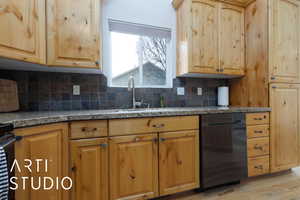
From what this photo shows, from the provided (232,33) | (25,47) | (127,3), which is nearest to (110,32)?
(127,3)

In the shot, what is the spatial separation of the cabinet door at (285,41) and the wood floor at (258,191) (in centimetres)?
129

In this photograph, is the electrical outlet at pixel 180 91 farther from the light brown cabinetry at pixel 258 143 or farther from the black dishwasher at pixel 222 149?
the light brown cabinetry at pixel 258 143

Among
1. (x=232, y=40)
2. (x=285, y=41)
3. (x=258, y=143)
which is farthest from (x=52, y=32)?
(x=285, y=41)

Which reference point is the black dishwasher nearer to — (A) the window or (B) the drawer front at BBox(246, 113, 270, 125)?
(B) the drawer front at BBox(246, 113, 270, 125)

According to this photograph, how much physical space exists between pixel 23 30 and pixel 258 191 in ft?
9.02

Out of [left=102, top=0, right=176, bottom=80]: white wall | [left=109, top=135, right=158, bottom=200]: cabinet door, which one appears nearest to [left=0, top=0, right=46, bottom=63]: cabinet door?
[left=102, top=0, right=176, bottom=80]: white wall

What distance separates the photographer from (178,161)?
60.4 inches

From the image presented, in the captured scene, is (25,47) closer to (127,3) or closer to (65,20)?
(65,20)

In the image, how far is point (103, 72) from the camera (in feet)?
6.28

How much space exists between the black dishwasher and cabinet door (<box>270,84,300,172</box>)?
1.73 feet

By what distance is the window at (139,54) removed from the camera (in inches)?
82.4

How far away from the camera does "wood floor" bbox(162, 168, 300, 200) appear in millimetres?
1624

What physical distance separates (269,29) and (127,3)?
186 cm

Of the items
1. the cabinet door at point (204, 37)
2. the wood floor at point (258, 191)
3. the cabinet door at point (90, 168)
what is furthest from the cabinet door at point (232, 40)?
the cabinet door at point (90, 168)
